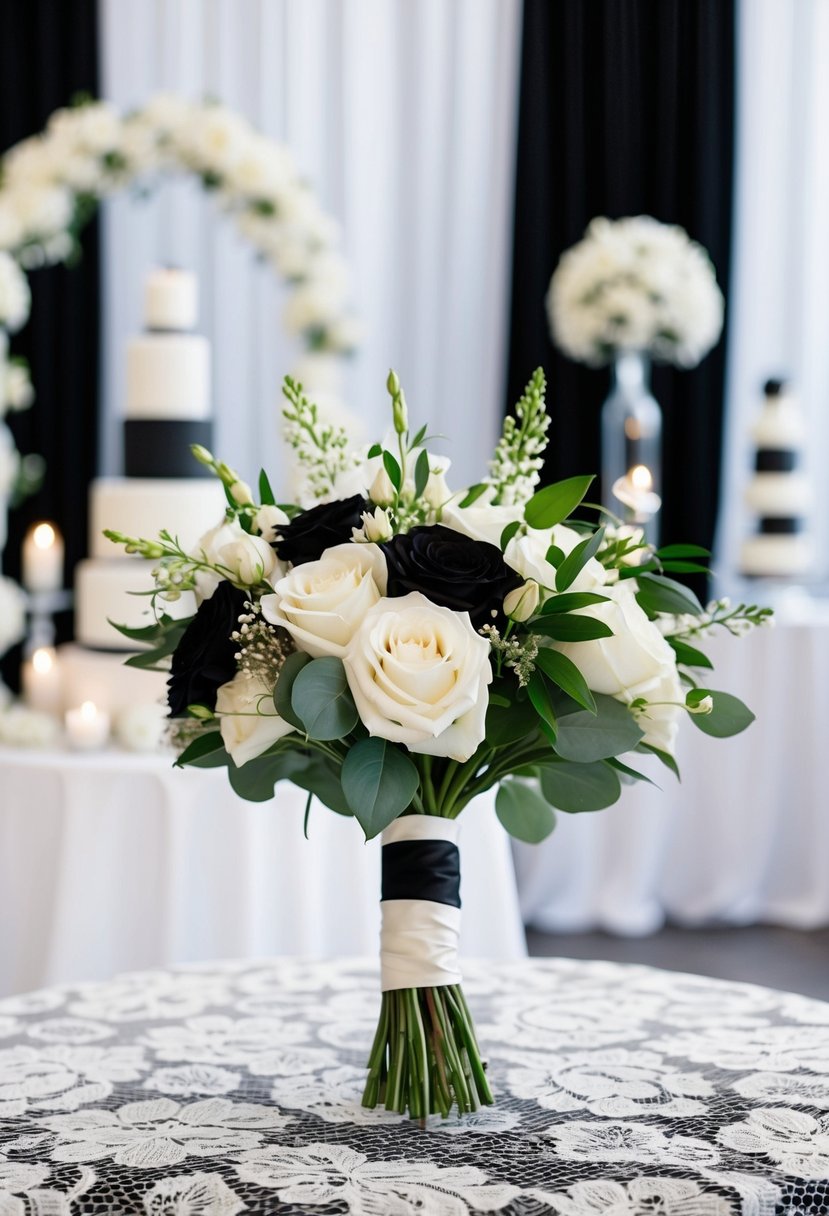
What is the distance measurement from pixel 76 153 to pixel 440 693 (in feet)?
11.5

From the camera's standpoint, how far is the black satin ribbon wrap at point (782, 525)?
16.2 feet

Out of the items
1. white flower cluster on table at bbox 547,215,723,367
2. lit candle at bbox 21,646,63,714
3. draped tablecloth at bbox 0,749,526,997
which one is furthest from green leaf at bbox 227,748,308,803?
white flower cluster on table at bbox 547,215,723,367

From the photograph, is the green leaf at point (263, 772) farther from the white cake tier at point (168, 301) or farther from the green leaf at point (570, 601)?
the white cake tier at point (168, 301)

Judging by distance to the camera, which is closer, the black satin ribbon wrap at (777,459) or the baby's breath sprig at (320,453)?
the baby's breath sprig at (320,453)

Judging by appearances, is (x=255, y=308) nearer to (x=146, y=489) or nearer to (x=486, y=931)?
(x=146, y=489)

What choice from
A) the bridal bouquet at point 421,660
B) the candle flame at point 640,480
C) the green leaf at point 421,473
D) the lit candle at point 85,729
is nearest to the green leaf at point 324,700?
the bridal bouquet at point 421,660

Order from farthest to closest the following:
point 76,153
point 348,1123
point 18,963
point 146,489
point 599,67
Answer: point 599,67 < point 76,153 < point 146,489 < point 18,963 < point 348,1123

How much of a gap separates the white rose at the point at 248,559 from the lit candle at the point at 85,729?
6.94 ft

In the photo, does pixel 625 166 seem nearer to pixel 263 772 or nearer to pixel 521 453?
pixel 521 453

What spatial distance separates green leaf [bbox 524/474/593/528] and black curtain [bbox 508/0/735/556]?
13.7 ft

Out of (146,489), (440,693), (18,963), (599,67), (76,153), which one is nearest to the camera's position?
(440,693)

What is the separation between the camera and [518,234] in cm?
557

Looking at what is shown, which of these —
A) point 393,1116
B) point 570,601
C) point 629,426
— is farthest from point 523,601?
point 629,426

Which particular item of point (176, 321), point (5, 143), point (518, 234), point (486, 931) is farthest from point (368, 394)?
point (486, 931)
